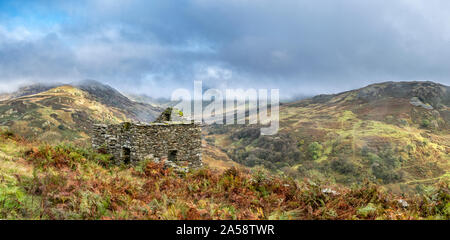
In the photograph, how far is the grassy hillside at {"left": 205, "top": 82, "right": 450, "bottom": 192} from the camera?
1315 inches

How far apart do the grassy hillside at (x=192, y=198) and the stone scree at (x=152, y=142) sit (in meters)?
2.33

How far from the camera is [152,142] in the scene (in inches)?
411

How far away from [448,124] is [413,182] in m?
42.1

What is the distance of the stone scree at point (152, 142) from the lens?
1023 centimetres

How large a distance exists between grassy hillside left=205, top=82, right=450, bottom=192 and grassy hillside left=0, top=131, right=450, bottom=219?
988 centimetres

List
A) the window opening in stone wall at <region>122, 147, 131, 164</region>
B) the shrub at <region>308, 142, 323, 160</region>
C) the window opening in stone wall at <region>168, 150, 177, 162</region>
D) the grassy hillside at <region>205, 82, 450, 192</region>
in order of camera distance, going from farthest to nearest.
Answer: the shrub at <region>308, 142, 323, 160</region> → the grassy hillside at <region>205, 82, 450, 192</region> → the window opening in stone wall at <region>168, 150, 177, 162</region> → the window opening in stone wall at <region>122, 147, 131, 164</region>

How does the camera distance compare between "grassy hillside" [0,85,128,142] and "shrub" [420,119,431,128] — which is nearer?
"grassy hillside" [0,85,128,142]

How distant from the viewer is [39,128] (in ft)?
160

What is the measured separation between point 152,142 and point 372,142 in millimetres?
48844

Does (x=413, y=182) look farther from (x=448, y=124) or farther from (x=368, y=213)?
(x=448, y=124)

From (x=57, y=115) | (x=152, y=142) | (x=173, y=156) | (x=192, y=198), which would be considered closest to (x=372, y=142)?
(x=173, y=156)

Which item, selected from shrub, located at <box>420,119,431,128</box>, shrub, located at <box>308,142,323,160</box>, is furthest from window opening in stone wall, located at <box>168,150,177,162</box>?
shrub, located at <box>420,119,431,128</box>

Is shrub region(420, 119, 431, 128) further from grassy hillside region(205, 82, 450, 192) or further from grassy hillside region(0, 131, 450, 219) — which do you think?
grassy hillside region(0, 131, 450, 219)

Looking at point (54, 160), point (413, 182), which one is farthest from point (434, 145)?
point (54, 160)
